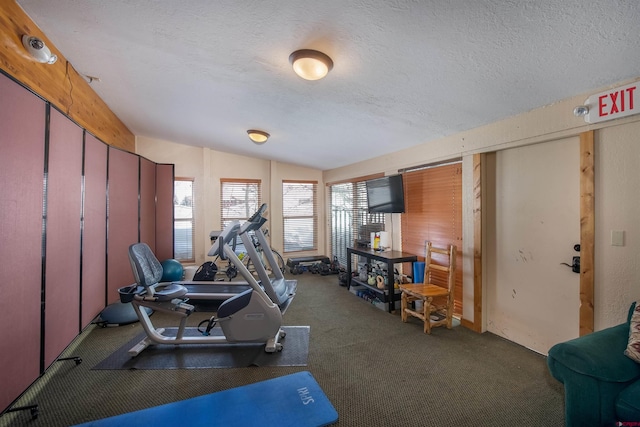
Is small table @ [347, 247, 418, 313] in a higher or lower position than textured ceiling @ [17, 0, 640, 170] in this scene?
lower

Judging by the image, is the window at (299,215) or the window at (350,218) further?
the window at (299,215)

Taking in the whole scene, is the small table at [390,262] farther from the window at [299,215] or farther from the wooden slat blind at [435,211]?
the window at [299,215]

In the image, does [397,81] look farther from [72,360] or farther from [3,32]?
[72,360]

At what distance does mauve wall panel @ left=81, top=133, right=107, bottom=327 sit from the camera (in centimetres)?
278

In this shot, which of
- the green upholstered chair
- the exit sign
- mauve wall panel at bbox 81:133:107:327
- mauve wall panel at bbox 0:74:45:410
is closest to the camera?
the green upholstered chair

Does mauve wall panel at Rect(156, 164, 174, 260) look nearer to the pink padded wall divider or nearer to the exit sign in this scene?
the pink padded wall divider

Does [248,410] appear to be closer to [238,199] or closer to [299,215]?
[238,199]

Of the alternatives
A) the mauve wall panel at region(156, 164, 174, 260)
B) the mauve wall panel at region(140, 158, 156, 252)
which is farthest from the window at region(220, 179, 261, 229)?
the mauve wall panel at region(140, 158, 156, 252)

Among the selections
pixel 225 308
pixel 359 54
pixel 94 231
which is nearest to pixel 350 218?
pixel 225 308

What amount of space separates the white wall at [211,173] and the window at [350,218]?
1231 millimetres

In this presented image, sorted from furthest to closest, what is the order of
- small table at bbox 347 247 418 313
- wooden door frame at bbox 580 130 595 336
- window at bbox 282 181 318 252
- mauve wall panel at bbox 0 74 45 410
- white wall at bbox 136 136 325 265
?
window at bbox 282 181 318 252, white wall at bbox 136 136 325 265, small table at bbox 347 247 418 313, wooden door frame at bbox 580 130 595 336, mauve wall panel at bbox 0 74 45 410

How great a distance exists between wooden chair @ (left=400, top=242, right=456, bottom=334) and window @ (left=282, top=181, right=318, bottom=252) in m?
3.29

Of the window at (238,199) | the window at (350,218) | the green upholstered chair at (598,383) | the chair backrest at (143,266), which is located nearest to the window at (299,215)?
the window at (350,218)

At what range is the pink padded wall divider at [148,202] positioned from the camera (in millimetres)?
4312
